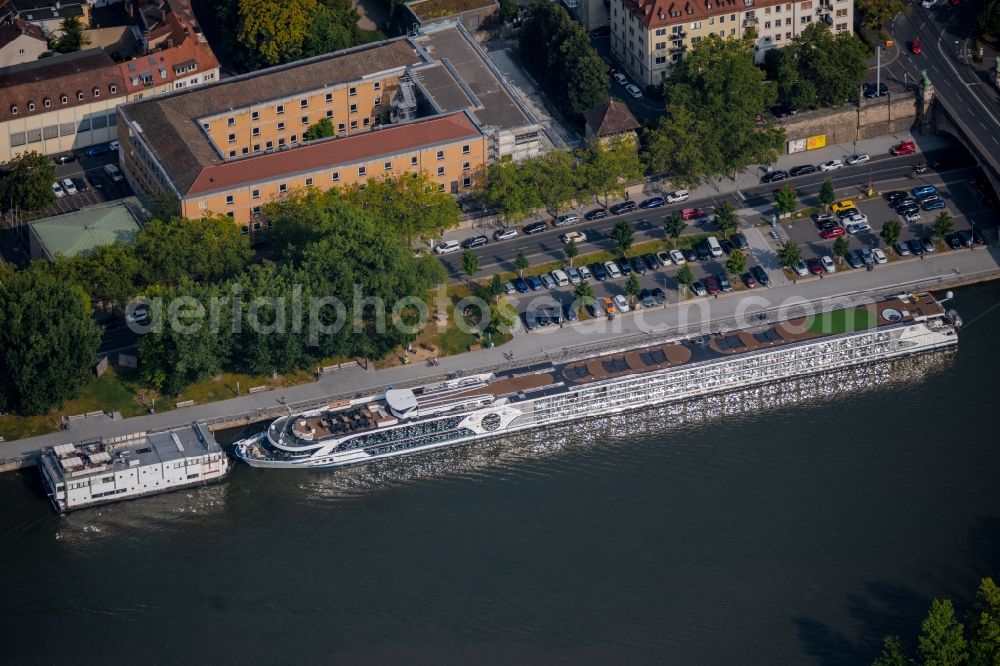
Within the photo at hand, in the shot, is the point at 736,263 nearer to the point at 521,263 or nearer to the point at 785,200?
the point at 785,200

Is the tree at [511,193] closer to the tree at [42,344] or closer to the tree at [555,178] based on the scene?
the tree at [555,178]

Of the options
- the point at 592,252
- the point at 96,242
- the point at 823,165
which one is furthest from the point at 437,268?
the point at 823,165

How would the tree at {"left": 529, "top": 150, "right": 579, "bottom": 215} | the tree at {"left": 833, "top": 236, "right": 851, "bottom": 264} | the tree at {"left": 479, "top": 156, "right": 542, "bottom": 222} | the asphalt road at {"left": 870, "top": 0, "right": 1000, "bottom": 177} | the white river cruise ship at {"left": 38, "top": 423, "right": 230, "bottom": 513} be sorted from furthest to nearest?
the asphalt road at {"left": 870, "top": 0, "right": 1000, "bottom": 177}, the tree at {"left": 529, "top": 150, "right": 579, "bottom": 215}, the tree at {"left": 479, "top": 156, "right": 542, "bottom": 222}, the tree at {"left": 833, "top": 236, "right": 851, "bottom": 264}, the white river cruise ship at {"left": 38, "top": 423, "right": 230, "bottom": 513}

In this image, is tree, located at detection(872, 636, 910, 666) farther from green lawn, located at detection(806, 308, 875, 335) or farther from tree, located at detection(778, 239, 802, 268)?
tree, located at detection(778, 239, 802, 268)

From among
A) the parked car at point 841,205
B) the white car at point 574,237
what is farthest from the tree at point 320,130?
the parked car at point 841,205

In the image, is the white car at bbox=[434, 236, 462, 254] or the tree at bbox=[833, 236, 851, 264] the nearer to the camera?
the tree at bbox=[833, 236, 851, 264]

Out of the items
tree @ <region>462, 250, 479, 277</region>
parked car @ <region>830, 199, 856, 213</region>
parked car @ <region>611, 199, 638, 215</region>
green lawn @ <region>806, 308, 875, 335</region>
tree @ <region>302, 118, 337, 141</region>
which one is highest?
tree @ <region>302, 118, 337, 141</region>

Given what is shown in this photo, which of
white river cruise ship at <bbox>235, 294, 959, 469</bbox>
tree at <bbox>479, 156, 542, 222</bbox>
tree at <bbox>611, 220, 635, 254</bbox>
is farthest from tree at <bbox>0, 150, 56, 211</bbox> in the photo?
tree at <bbox>611, 220, 635, 254</bbox>
